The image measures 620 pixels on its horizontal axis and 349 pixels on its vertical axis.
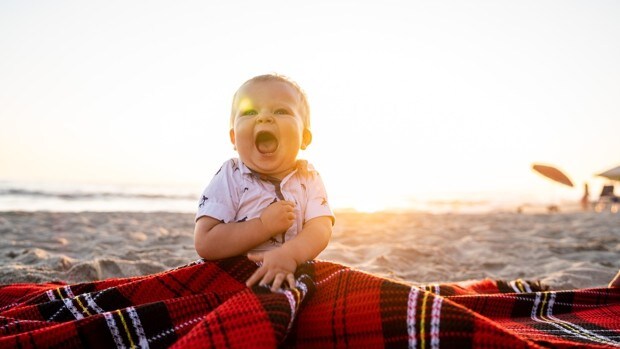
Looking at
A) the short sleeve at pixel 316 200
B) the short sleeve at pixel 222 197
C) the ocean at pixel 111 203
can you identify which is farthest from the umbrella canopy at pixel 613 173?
the ocean at pixel 111 203

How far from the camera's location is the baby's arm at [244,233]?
56.3 inches

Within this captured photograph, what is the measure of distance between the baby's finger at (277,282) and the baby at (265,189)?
0.15 metres

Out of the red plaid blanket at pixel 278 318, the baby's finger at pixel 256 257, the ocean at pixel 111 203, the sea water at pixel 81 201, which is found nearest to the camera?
the red plaid blanket at pixel 278 318

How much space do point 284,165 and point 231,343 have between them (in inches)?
33.4

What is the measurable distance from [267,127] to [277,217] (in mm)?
354

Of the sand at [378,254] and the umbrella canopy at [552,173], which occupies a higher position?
the umbrella canopy at [552,173]

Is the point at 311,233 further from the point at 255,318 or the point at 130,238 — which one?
the point at 130,238

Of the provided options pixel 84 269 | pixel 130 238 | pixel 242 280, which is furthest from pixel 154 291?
pixel 130 238

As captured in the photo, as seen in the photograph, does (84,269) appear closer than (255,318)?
No

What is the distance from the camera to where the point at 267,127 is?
156 centimetres

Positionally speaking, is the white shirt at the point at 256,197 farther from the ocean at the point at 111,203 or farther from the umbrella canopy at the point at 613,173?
→ the ocean at the point at 111,203

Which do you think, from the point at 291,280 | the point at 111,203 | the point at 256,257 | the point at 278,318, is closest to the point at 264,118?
the point at 256,257

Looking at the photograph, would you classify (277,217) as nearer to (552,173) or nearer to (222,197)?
(222,197)

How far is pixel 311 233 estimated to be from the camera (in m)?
1.49
